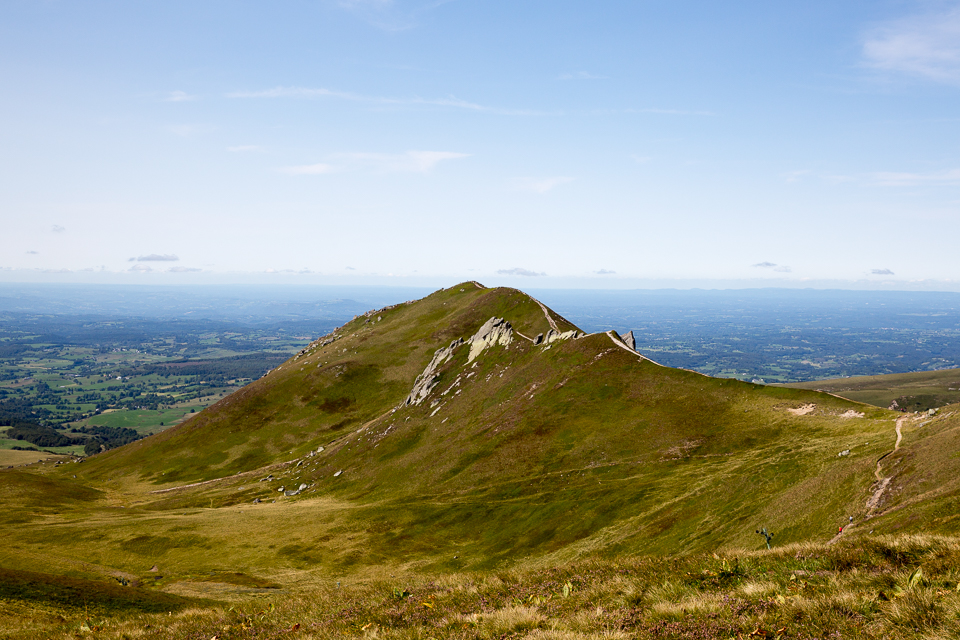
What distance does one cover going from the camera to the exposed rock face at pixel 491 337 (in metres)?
145

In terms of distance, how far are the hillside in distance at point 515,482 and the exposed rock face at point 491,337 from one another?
2.10ft

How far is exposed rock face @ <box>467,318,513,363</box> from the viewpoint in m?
145

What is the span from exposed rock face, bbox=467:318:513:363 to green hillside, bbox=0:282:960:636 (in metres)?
0.76

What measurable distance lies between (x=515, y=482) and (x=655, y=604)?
72.6 m

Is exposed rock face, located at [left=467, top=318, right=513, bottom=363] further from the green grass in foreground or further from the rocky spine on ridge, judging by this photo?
the green grass in foreground

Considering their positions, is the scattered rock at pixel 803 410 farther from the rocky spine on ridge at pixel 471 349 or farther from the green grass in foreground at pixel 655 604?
the rocky spine on ridge at pixel 471 349

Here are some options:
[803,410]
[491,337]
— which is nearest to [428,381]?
[491,337]

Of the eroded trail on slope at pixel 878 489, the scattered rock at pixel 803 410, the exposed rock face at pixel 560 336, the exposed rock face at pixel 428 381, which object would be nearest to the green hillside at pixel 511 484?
the eroded trail on slope at pixel 878 489

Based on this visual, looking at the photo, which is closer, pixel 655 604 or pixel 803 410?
pixel 655 604

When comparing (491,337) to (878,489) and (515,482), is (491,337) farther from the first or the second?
(878,489)

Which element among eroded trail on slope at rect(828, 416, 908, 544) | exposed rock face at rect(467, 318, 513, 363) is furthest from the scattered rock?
exposed rock face at rect(467, 318, 513, 363)

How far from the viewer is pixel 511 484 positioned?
8594cm

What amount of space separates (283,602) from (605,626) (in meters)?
17.9

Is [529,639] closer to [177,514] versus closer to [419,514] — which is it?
[419,514]
